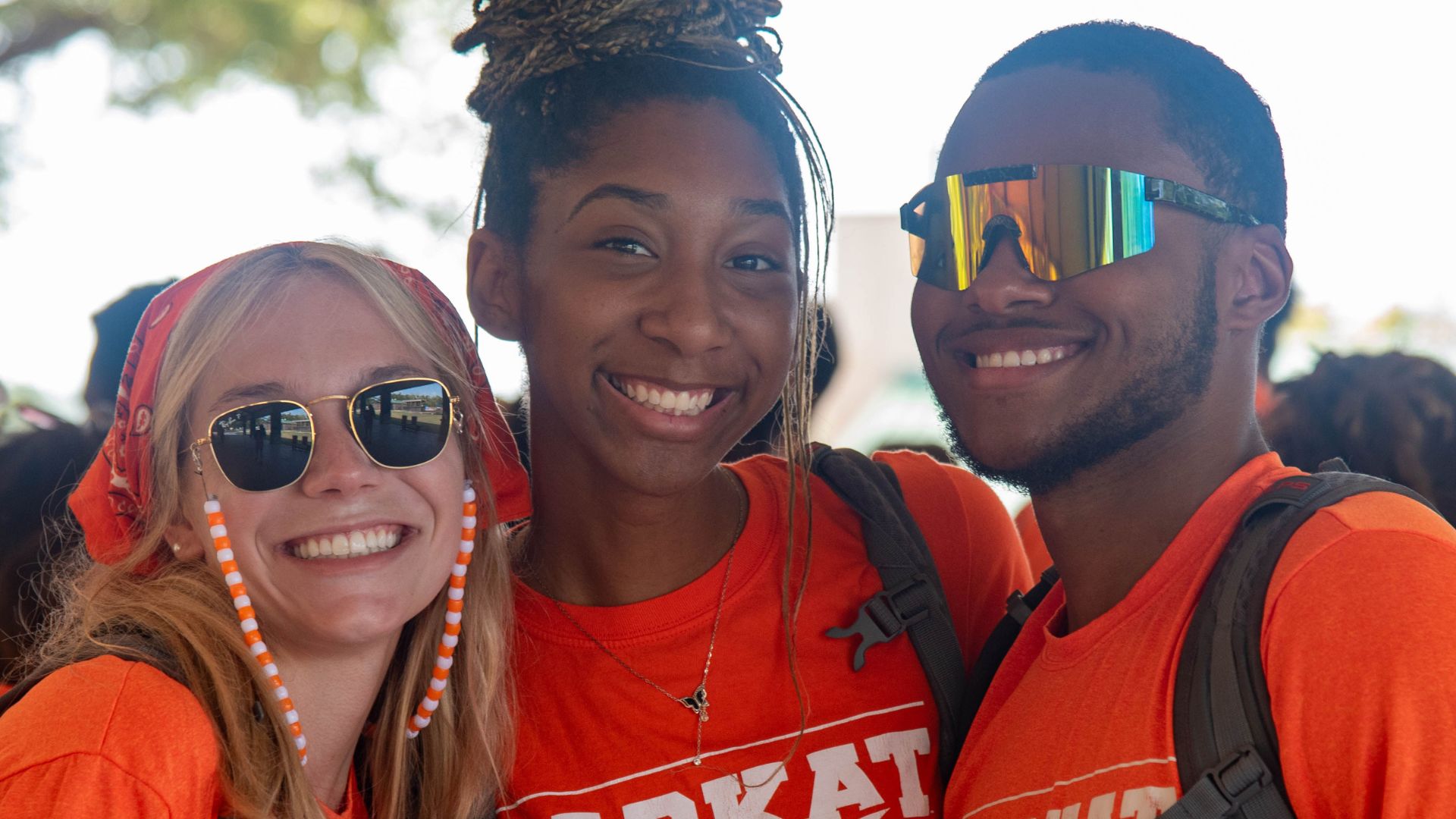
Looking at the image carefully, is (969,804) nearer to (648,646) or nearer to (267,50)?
(648,646)

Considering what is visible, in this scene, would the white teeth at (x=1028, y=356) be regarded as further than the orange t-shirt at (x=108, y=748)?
Yes

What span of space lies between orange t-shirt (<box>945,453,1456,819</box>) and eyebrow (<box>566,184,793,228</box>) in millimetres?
1063

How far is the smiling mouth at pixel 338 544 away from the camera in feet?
7.20

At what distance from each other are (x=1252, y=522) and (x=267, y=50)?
1030 cm

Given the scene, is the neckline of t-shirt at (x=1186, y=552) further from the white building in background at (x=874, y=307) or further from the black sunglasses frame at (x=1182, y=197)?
the white building in background at (x=874, y=307)

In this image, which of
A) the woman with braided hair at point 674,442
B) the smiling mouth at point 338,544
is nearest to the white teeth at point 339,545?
the smiling mouth at point 338,544

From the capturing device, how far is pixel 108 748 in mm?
1800

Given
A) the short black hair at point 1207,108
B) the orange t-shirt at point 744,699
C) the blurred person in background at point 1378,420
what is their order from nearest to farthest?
the short black hair at point 1207,108 → the orange t-shirt at point 744,699 → the blurred person in background at point 1378,420

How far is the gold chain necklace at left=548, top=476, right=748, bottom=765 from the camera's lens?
2.44m

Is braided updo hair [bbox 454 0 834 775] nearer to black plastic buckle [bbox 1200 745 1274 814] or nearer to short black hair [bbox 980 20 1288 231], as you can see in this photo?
short black hair [bbox 980 20 1288 231]

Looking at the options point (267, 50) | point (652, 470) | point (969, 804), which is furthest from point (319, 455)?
point (267, 50)

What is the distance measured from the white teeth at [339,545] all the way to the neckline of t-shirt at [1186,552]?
4.13 feet

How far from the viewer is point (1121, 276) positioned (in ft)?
7.28

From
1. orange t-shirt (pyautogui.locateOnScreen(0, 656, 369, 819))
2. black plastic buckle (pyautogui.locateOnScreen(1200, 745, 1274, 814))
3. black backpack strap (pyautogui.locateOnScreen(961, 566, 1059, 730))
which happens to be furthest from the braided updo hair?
orange t-shirt (pyautogui.locateOnScreen(0, 656, 369, 819))
